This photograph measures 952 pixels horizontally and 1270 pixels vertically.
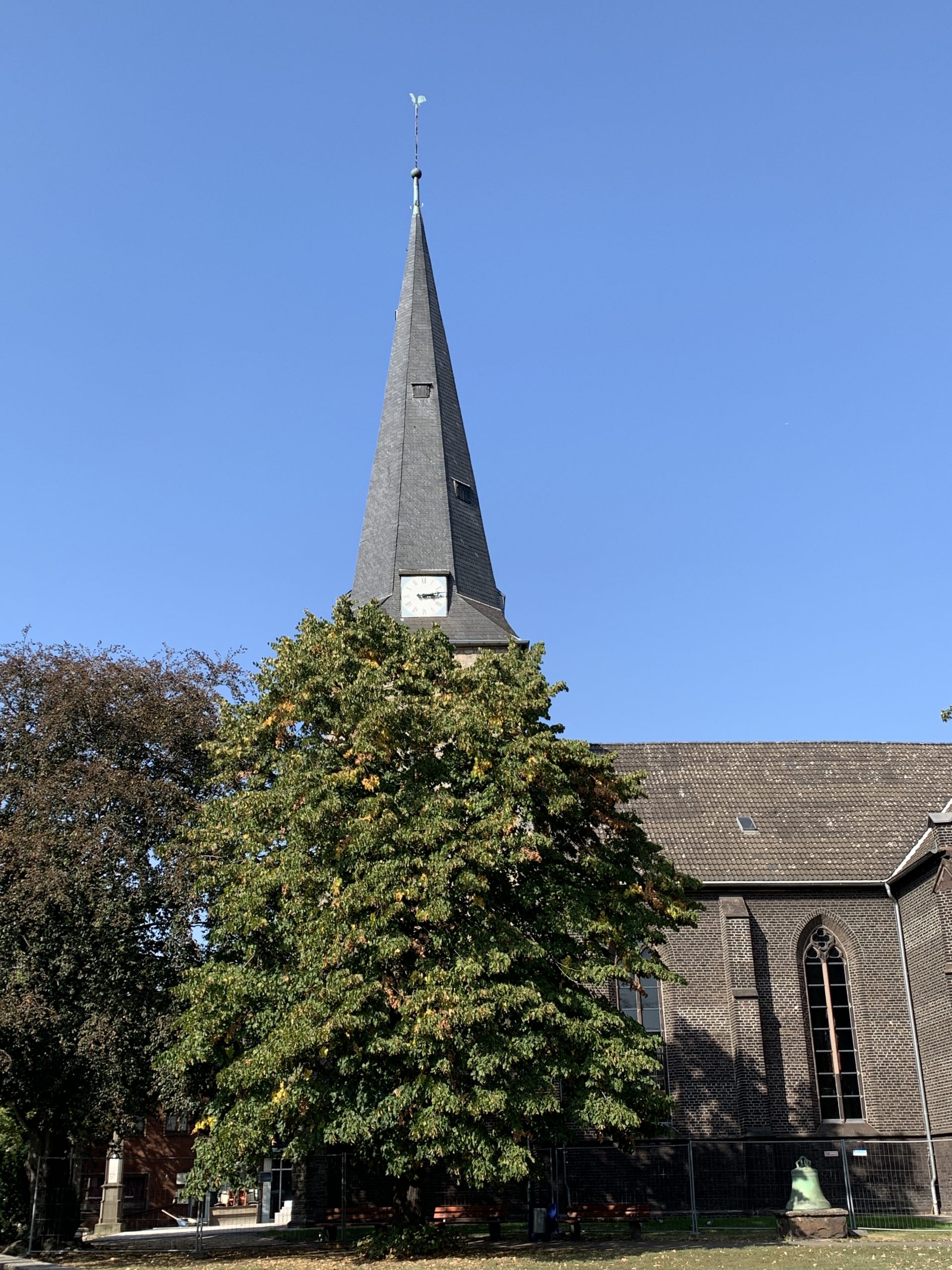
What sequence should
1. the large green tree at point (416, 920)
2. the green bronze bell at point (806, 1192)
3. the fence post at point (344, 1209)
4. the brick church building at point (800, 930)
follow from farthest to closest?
the brick church building at point (800, 930) → the fence post at point (344, 1209) → the green bronze bell at point (806, 1192) → the large green tree at point (416, 920)

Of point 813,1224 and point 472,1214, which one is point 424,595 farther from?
point 813,1224

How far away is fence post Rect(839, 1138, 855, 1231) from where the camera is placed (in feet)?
74.4

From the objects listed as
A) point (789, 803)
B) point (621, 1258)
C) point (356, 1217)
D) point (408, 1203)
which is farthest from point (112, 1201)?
point (621, 1258)

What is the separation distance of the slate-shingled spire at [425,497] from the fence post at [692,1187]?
45.7 ft

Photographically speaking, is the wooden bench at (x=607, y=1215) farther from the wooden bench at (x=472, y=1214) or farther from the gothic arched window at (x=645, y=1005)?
the gothic arched window at (x=645, y=1005)

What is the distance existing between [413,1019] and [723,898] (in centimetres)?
1337

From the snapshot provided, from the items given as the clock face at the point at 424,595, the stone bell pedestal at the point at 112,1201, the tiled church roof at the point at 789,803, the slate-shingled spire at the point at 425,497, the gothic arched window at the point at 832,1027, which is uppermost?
the slate-shingled spire at the point at 425,497

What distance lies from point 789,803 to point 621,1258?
15334 millimetres

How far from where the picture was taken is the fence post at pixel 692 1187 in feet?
74.0

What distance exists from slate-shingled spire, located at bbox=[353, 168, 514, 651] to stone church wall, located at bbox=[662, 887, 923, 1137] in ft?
33.3

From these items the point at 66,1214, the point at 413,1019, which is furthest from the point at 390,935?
the point at 66,1214

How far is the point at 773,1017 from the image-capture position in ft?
89.7

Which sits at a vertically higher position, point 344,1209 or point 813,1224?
point 344,1209

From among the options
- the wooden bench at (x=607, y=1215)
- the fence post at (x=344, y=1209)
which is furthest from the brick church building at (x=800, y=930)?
the fence post at (x=344, y=1209)
